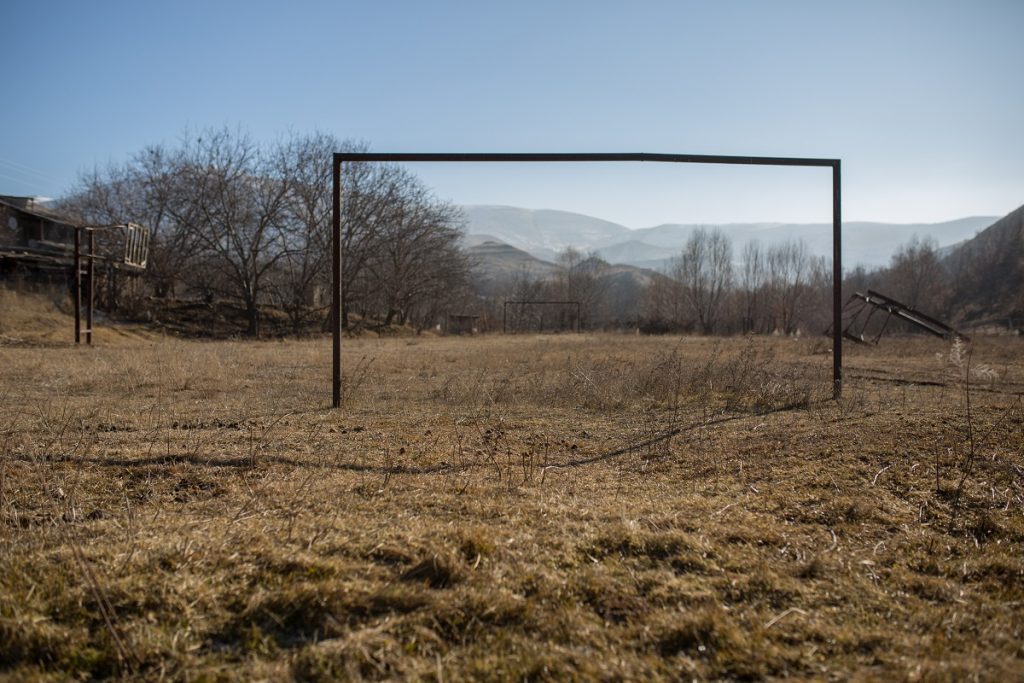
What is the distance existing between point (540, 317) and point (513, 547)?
47648mm

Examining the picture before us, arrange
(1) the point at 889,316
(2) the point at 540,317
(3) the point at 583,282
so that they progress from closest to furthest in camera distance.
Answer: (1) the point at 889,316 < (2) the point at 540,317 < (3) the point at 583,282

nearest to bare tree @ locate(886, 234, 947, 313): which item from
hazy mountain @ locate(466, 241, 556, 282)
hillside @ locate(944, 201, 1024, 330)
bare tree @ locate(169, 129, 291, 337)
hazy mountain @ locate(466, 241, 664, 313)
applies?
hillside @ locate(944, 201, 1024, 330)

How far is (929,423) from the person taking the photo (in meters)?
5.93

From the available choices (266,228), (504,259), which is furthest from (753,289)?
(504,259)

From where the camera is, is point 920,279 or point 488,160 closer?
point 488,160

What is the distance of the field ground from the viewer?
2.23 metres

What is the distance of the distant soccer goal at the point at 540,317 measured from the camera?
1815 inches

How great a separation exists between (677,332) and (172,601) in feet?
133

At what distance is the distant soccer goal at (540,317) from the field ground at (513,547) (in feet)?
126

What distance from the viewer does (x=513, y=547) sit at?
3070mm

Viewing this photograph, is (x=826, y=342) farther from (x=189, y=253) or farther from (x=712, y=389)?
(x=189, y=253)

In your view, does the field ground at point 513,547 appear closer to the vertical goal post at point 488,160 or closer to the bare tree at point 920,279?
the vertical goal post at point 488,160

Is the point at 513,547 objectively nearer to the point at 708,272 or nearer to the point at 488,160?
the point at 488,160

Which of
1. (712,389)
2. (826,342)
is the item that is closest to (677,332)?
(826,342)
